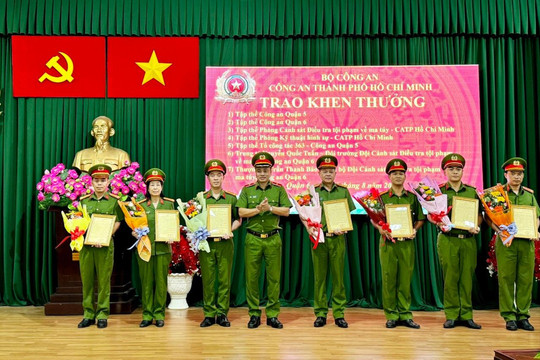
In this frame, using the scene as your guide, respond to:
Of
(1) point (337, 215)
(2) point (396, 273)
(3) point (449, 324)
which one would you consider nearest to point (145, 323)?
(1) point (337, 215)

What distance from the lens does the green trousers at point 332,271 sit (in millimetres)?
4660

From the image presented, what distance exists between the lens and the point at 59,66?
6.04 metres

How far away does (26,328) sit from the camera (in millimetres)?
4684

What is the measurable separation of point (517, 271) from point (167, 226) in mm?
3007

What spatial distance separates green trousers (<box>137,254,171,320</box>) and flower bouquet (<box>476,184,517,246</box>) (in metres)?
2.80

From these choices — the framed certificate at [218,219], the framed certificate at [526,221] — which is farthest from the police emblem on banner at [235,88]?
the framed certificate at [526,221]

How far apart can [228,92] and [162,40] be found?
98cm

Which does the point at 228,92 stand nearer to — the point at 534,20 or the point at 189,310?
the point at 189,310

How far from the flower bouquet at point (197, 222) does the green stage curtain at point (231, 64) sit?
133 centimetres

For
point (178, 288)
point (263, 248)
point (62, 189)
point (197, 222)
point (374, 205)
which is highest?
point (62, 189)

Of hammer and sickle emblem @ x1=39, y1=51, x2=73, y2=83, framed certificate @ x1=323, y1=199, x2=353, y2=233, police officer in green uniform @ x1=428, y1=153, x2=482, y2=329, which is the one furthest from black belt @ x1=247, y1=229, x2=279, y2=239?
hammer and sickle emblem @ x1=39, y1=51, x2=73, y2=83

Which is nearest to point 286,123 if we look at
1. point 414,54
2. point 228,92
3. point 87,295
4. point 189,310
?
point 228,92

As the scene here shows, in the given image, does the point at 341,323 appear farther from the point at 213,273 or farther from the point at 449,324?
the point at 213,273

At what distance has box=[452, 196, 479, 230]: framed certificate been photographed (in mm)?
4508
